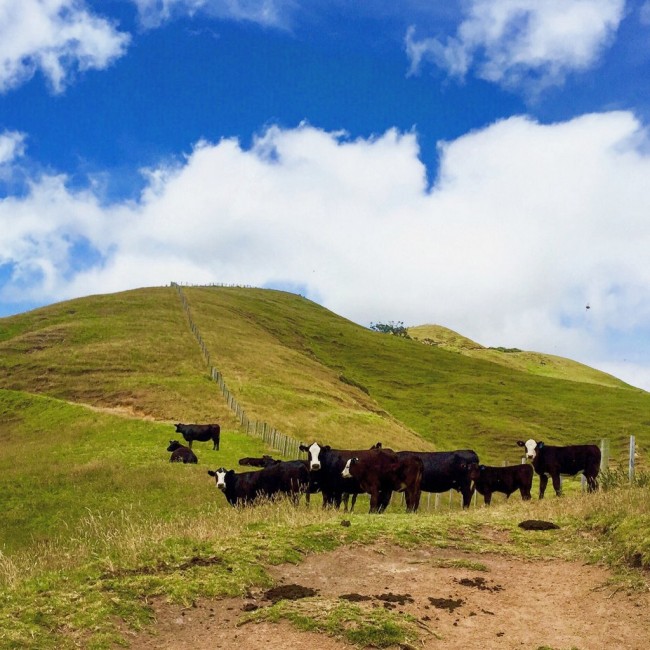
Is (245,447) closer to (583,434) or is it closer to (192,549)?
(192,549)

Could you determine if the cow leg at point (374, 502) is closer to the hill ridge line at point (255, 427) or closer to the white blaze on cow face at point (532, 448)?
the white blaze on cow face at point (532, 448)

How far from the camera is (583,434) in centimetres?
7706

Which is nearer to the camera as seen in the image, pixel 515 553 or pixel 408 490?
pixel 515 553

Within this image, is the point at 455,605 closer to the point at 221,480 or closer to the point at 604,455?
the point at 604,455

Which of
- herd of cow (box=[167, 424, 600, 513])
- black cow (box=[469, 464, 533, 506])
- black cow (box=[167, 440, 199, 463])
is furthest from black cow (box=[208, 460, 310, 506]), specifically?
black cow (box=[167, 440, 199, 463])

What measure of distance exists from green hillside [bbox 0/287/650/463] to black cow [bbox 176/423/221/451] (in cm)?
588

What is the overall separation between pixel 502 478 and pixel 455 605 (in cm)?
1448

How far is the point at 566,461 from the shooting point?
→ 830 inches

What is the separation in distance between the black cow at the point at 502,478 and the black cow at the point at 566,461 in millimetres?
472

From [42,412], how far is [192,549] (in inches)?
1524

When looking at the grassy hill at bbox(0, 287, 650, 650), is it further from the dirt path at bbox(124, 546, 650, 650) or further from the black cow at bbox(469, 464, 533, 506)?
the black cow at bbox(469, 464, 533, 506)

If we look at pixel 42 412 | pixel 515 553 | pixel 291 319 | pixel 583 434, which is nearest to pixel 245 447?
pixel 42 412

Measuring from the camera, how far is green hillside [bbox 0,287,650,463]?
48.3 metres

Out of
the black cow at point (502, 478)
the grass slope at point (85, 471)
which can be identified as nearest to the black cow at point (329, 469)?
the grass slope at point (85, 471)
